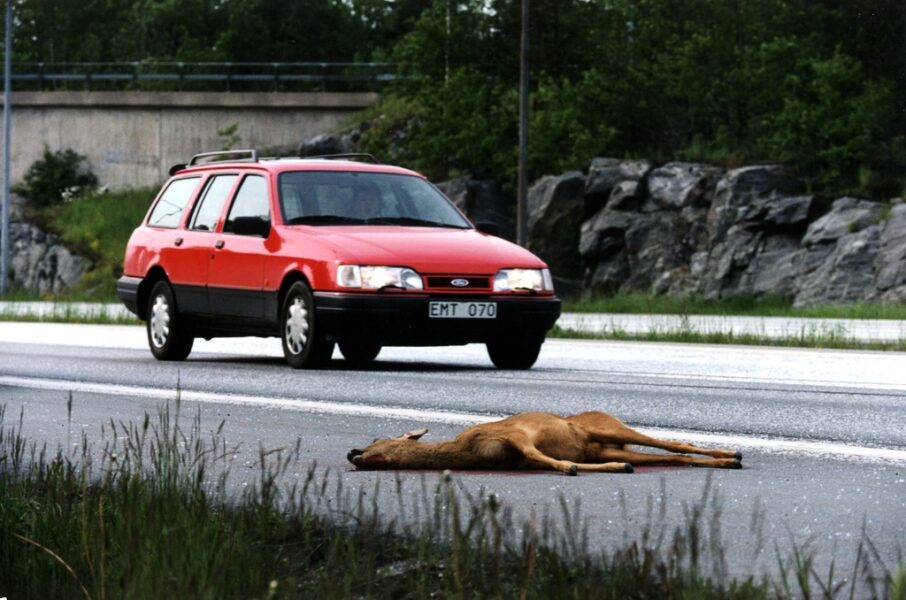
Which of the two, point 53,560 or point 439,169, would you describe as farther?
point 439,169

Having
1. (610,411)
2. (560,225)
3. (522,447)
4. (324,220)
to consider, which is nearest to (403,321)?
(324,220)

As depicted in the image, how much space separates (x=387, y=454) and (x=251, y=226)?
8.01 metres

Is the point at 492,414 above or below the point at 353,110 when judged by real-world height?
below

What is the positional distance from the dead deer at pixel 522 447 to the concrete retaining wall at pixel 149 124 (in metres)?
52.6

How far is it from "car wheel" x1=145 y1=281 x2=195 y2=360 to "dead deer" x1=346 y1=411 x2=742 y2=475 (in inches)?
347

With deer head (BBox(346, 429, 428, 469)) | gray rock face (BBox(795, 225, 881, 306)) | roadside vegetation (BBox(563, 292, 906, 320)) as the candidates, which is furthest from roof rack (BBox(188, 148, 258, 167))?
gray rock face (BBox(795, 225, 881, 306))

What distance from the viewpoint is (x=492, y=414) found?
31.6ft

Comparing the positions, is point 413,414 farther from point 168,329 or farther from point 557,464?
point 168,329

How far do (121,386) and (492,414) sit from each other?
10.6 ft

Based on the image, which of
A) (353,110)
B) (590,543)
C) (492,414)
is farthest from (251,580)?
(353,110)

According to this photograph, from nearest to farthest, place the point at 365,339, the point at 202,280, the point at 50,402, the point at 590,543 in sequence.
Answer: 1. the point at 590,543
2. the point at 50,402
3. the point at 365,339
4. the point at 202,280

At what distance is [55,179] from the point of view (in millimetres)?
61281

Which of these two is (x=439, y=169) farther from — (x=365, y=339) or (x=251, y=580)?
(x=251, y=580)

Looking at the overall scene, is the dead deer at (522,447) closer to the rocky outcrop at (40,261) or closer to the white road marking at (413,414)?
the white road marking at (413,414)
